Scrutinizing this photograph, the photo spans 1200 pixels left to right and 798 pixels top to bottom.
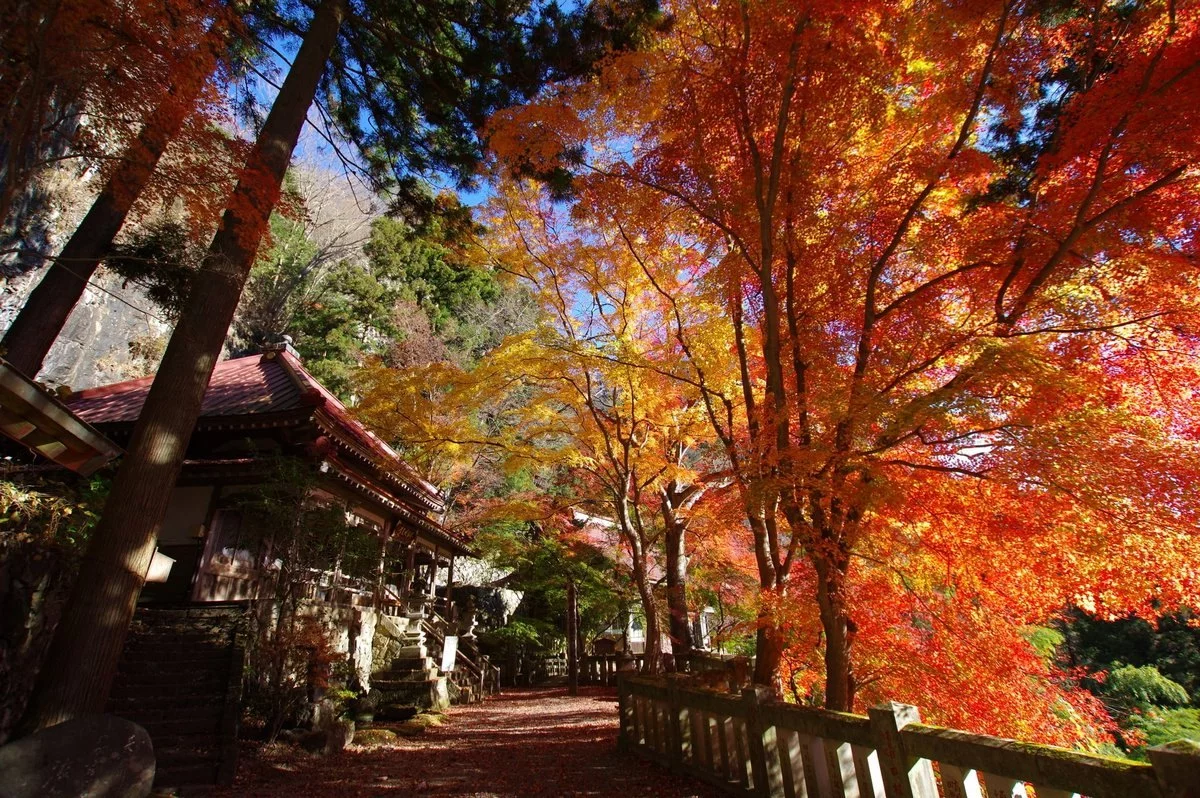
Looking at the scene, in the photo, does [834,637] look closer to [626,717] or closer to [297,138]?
[626,717]

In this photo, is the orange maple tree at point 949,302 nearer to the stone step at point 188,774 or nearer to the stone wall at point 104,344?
the stone step at point 188,774

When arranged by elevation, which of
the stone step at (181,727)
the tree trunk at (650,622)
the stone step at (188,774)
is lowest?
the stone step at (188,774)

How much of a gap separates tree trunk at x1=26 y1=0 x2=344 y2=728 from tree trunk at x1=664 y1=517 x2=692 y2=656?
8.64m

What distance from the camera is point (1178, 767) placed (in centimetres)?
200

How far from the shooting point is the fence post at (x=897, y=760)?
3.17m

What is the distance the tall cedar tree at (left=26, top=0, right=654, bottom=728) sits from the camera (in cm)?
488

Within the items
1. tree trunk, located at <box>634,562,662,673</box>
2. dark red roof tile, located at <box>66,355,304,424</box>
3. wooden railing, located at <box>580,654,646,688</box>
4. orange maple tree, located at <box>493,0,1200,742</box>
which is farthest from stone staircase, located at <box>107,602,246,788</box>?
wooden railing, located at <box>580,654,646,688</box>

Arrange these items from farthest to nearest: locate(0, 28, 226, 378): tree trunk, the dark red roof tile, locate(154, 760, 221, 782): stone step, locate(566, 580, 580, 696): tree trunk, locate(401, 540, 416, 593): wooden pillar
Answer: locate(566, 580, 580, 696): tree trunk → locate(401, 540, 416, 593): wooden pillar → the dark red roof tile → locate(0, 28, 226, 378): tree trunk → locate(154, 760, 221, 782): stone step

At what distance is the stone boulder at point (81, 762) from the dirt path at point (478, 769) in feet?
6.28

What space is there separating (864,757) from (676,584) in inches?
338

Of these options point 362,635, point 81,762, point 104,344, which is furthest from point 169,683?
point 104,344

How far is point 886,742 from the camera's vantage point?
11.0 ft

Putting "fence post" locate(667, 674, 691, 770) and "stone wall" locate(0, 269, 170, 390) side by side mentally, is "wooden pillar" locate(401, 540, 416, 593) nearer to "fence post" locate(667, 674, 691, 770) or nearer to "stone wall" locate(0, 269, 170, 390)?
"fence post" locate(667, 674, 691, 770)

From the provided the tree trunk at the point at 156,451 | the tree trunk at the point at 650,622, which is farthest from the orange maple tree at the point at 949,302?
the tree trunk at the point at 156,451
